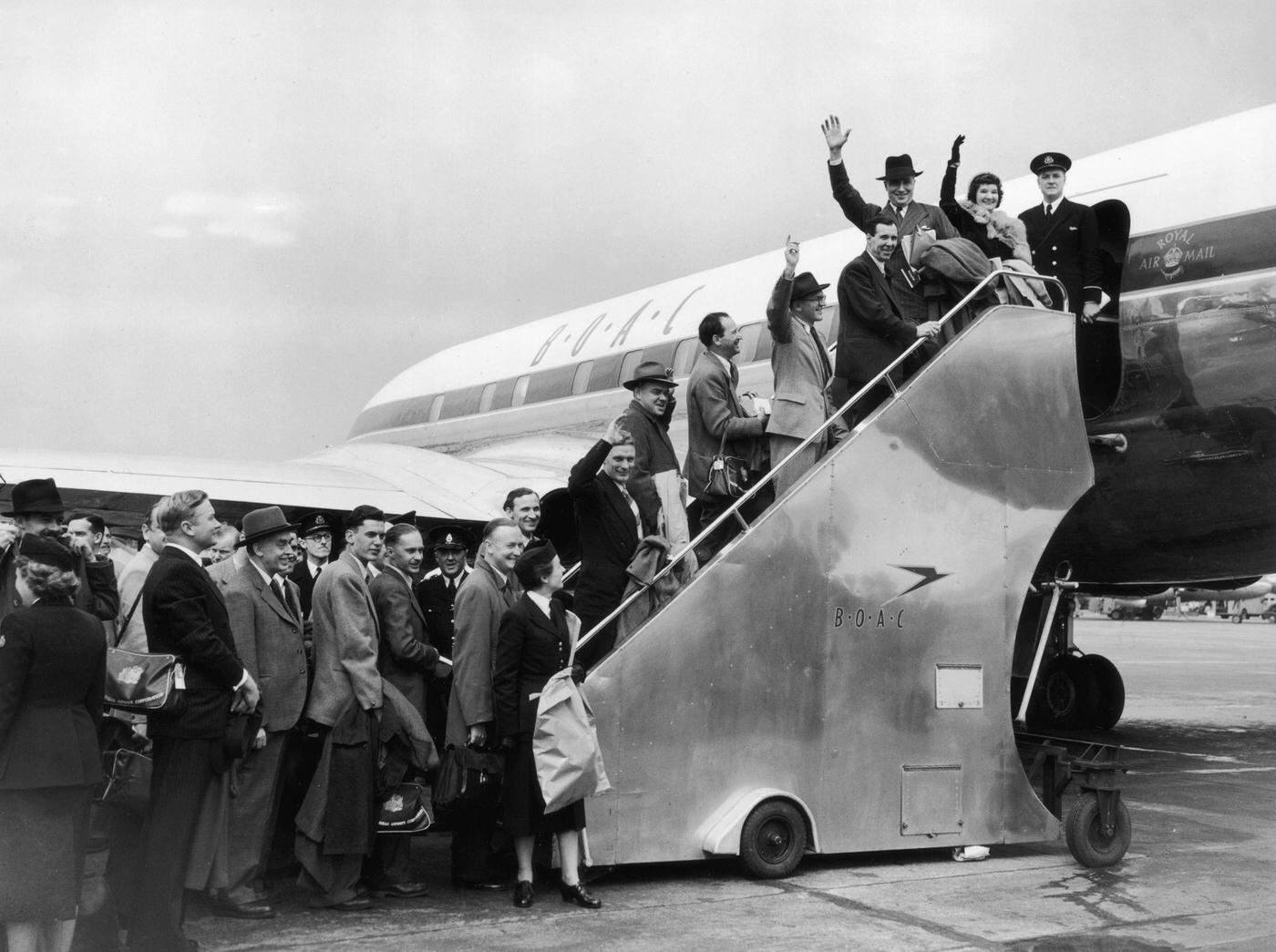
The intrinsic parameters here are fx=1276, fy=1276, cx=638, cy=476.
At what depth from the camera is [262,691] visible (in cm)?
616

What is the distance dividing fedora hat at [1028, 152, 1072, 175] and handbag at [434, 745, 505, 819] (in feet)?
17.8

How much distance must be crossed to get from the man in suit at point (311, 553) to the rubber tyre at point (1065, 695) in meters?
6.99

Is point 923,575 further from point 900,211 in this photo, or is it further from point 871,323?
point 900,211

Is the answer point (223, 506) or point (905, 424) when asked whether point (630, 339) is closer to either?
point (223, 506)

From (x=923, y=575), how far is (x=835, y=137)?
9.66ft

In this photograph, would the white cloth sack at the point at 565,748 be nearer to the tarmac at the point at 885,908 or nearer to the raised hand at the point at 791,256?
the tarmac at the point at 885,908

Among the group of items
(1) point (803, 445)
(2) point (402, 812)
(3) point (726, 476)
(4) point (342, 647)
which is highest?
(1) point (803, 445)

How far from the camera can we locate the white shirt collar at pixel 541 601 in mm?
6133

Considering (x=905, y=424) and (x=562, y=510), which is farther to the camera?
(x=562, y=510)

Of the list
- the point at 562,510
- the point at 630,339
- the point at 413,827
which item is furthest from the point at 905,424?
the point at 630,339

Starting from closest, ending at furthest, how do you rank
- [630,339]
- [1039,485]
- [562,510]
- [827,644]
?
[827,644] < [1039,485] < [562,510] < [630,339]

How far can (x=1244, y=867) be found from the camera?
22.1 feet

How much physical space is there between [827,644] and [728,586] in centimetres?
66

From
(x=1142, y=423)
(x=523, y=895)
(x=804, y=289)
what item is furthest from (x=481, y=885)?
(x=1142, y=423)
